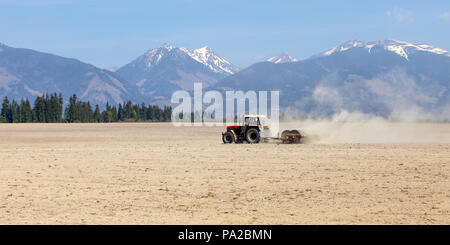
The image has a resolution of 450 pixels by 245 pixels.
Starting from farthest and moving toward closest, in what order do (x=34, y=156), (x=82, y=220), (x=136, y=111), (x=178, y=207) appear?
1. (x=136, y=111)
2. (x=34, y=156)
3. (x=178, y=207)
4. (x=82, y=220)

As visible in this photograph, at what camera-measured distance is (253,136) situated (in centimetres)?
4284

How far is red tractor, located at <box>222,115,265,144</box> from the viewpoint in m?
42.7

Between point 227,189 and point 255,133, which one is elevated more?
point 255,133

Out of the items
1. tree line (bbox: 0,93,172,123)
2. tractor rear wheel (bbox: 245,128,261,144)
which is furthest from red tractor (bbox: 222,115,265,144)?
tree line (bbox: 0,93,172,123)

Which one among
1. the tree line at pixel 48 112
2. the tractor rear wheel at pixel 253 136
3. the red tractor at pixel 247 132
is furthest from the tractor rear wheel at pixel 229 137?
the tree line at pixel 48 112

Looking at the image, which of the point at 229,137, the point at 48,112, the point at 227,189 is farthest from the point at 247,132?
the point at 48,112

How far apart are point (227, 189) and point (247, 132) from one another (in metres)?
23.1

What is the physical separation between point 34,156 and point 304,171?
54.9 ft

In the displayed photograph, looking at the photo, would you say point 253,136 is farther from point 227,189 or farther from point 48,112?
point 48,112

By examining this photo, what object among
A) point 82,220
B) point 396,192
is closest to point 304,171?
point 396,192

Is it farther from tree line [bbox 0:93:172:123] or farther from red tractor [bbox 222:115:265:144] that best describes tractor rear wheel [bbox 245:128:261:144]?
tree line [bbox 0:93:172:123]

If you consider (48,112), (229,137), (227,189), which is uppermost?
(48,112)
